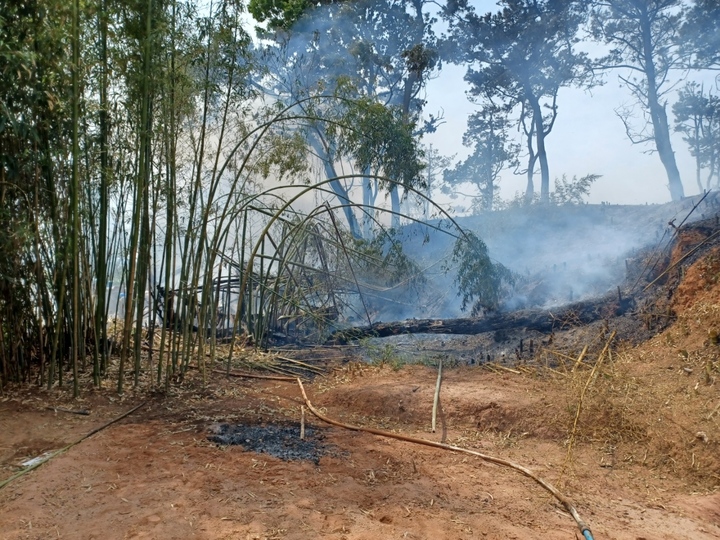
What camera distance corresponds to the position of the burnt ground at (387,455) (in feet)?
8.07

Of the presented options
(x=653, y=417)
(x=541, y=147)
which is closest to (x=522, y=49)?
(x=541, y=147)

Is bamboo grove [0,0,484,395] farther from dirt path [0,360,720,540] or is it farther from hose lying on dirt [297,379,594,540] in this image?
hose lying on dirt [297,379,594,540]

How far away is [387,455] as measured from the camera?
132 inches

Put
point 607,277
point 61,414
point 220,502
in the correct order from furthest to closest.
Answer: point 607,277, point 61,414, point 220,502

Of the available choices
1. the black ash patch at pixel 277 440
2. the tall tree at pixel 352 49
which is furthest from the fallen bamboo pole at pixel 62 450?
the tall tree at pixel 352 49

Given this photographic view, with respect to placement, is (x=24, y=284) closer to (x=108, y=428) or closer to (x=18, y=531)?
(x=108, y=428)

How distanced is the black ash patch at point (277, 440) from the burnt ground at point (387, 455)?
0.06 feet

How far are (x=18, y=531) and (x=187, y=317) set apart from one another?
2.45m

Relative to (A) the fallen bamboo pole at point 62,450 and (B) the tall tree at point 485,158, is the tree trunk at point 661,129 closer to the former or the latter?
(B) the tall tree at point 485,158

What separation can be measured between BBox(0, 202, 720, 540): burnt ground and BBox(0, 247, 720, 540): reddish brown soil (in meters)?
0.01

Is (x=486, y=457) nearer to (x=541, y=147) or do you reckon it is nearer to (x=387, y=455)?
(x=387, y=455)

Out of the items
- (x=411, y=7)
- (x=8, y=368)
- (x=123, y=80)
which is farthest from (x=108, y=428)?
(x=411, y=7)

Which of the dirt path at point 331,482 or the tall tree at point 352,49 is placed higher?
the tall tree at point 352,49

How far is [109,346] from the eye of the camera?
506cm
